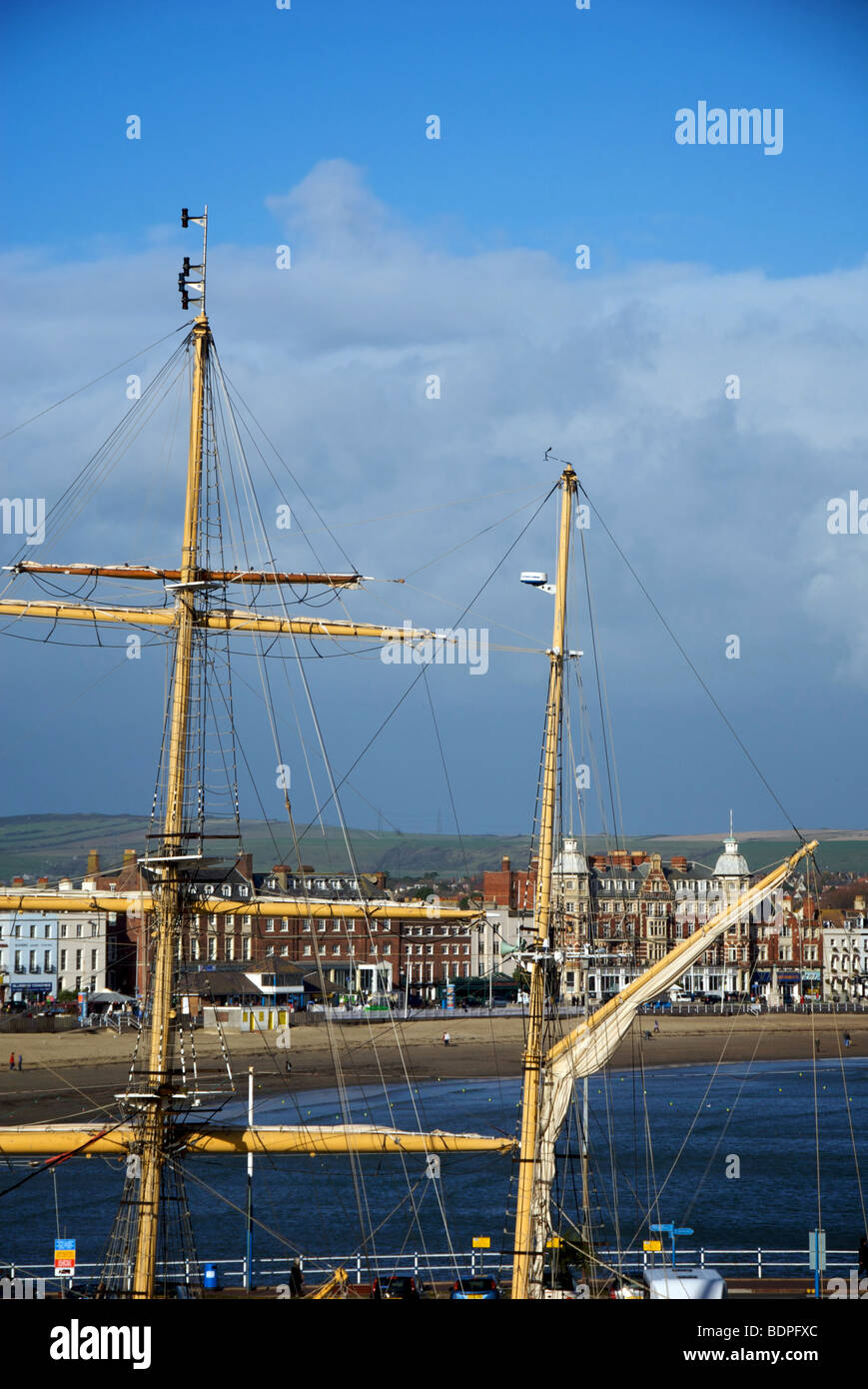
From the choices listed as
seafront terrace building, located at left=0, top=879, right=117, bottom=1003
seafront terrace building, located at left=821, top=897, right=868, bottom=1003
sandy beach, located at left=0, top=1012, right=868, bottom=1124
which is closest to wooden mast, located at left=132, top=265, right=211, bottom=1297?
sandy beach, located at left=0, top=1012, right=868, bottom=1124

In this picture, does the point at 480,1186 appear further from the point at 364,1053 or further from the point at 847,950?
the point at 847,950

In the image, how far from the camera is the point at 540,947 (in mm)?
30391

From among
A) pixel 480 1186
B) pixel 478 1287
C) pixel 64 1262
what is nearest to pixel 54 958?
pixel 480 1186

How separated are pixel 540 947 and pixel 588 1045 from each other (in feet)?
10.6

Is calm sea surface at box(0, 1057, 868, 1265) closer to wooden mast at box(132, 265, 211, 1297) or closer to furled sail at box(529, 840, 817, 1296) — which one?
furled sail at box(529, 840, 817, 1296)

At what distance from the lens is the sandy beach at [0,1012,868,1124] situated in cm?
8112

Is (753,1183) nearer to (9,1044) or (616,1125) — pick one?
(616,1125)

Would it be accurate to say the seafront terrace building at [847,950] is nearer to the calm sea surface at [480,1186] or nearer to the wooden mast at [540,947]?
the calm sea surface at [480,1186]

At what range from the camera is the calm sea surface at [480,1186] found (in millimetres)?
46688

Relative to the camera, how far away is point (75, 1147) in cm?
3145

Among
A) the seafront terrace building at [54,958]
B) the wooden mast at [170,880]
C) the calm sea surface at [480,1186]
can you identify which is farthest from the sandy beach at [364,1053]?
the wooden mast at [170,880]
